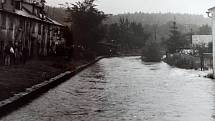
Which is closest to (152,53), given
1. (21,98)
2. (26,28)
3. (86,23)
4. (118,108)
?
(86,23)

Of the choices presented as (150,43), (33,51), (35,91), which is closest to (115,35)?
(150,43)

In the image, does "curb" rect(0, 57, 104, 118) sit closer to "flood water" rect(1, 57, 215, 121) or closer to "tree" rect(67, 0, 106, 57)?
"flood water" rect(1, 57, 215, 121)

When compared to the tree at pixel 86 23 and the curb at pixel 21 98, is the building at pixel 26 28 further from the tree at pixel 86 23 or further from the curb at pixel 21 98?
the curb at pixel 21 98

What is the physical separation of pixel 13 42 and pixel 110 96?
21.9 metres

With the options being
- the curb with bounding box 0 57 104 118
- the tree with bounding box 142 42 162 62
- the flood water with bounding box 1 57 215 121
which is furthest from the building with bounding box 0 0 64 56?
the flood water with bounding box 1 57 215 121

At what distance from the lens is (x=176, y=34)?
199 feet

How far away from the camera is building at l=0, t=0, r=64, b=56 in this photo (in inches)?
1294

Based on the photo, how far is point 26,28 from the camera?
39.5m

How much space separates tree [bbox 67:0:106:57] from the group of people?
71.6 feet

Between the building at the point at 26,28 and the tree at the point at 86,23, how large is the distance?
4174mm

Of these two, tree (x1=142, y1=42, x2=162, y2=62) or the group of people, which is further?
tree (x1=142, y1=42, x2=162, y2=62)

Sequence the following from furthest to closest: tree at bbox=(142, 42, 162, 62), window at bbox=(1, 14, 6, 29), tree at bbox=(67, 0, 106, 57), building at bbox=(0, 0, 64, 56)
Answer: tree at bbox=(142, 42, 162, 62) → tree at bbox=(67, 0, 106, 57) → building at bbox=(0, 0, 64, 56) → window at bbox=(1, 14, 6, 29)

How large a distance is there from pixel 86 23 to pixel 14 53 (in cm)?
2791

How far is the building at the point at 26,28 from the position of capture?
108 feet
